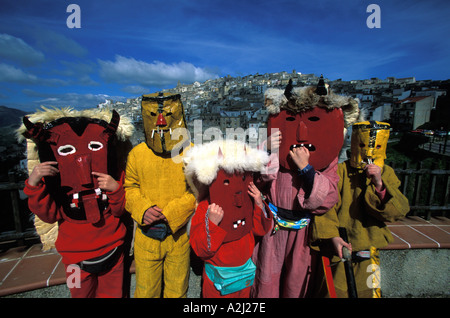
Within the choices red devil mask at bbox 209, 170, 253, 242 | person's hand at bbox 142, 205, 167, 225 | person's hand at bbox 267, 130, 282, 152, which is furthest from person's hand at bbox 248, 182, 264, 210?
person's hand at bbox 142, 205, 167, 225

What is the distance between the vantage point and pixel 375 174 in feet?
6.08

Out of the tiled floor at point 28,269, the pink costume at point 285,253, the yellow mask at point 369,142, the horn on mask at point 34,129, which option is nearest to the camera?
the horn on mask at point 34,129

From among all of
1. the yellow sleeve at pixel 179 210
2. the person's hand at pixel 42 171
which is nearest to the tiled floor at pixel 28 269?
the person's hand at pixel 42 171

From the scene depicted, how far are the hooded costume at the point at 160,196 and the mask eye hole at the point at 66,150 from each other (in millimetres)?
442

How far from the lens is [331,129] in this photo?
1803mm

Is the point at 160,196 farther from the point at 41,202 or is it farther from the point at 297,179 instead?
the point at 297,179

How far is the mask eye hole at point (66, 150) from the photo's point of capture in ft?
5.74

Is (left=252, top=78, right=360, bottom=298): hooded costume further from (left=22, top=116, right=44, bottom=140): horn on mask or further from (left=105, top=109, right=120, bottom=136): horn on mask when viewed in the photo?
(left=22, top=116, right=44, bottom=140): horn on mask

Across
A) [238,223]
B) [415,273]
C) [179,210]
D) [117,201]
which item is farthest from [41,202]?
[415,273]

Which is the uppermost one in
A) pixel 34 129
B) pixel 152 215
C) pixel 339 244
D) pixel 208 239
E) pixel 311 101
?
pixel 311 101

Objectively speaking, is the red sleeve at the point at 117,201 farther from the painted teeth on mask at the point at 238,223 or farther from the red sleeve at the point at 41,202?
the painted teeth on mask at the point at 238,223

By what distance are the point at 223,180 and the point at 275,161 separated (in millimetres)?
525

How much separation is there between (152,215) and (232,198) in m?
0.73

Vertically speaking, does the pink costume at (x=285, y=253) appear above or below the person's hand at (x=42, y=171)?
below
